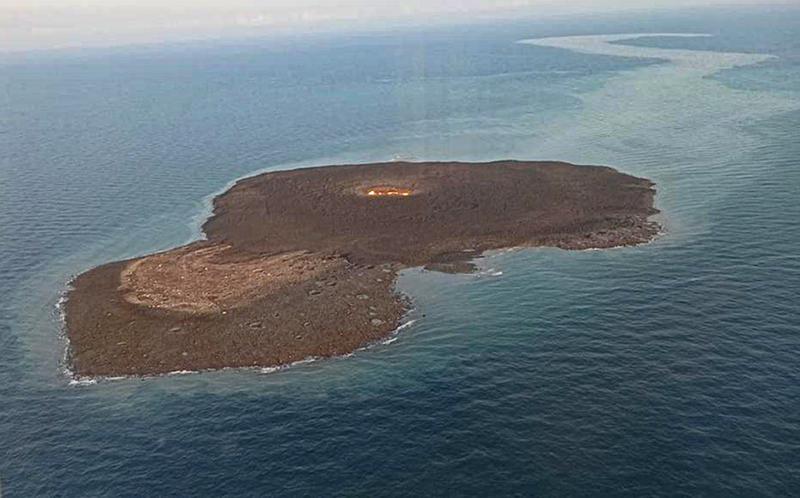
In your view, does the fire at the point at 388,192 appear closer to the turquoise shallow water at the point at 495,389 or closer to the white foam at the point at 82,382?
the turquoise shallow water at the point at 495,389

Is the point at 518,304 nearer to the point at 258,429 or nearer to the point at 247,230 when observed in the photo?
the point at 258,429

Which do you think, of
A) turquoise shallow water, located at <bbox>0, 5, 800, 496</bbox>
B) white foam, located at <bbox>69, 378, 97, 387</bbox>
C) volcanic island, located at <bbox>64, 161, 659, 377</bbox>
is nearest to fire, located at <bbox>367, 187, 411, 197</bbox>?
volcanic island, located at <bbox>64, 161, 659, 377</bbox>

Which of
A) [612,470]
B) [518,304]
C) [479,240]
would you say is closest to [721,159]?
[479,240]

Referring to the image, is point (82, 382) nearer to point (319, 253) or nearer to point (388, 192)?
point (319, 253)

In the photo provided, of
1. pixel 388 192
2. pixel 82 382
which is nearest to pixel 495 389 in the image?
pixel 82 382

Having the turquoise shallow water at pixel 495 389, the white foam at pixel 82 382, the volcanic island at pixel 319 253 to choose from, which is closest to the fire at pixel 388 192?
the volcanic island at pixel 319 253

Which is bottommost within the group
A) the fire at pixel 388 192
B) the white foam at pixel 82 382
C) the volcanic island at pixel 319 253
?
the white foam at pixel 82 382

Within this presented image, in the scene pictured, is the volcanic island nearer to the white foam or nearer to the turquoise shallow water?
the white foam
